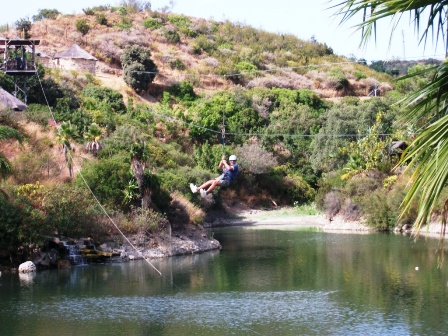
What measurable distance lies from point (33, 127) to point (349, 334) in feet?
103

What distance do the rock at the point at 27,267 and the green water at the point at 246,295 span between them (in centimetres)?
43

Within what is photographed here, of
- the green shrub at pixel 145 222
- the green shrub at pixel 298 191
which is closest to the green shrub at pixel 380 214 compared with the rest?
the green shrub at pixel 298 191

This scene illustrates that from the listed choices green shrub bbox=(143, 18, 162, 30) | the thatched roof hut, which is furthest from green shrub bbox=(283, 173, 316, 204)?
green shrub bbox=(143, 18, 162, 30)

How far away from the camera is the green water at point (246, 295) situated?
2192cm

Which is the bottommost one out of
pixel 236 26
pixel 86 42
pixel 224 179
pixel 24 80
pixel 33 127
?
pixel 224 179

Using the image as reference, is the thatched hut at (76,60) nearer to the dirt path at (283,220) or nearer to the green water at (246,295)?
the dirt path at (283,220)

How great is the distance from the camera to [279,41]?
320 ft

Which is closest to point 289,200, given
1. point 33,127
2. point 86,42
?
point 33,127

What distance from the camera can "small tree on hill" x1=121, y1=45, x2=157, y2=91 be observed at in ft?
229

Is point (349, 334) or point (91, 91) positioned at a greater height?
point (91, 91)

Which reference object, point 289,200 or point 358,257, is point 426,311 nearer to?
point 358,257

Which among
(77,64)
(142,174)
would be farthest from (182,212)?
(77,64)

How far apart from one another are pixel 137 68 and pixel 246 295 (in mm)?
46741

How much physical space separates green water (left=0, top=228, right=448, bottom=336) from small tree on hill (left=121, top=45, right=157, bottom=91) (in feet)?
113
